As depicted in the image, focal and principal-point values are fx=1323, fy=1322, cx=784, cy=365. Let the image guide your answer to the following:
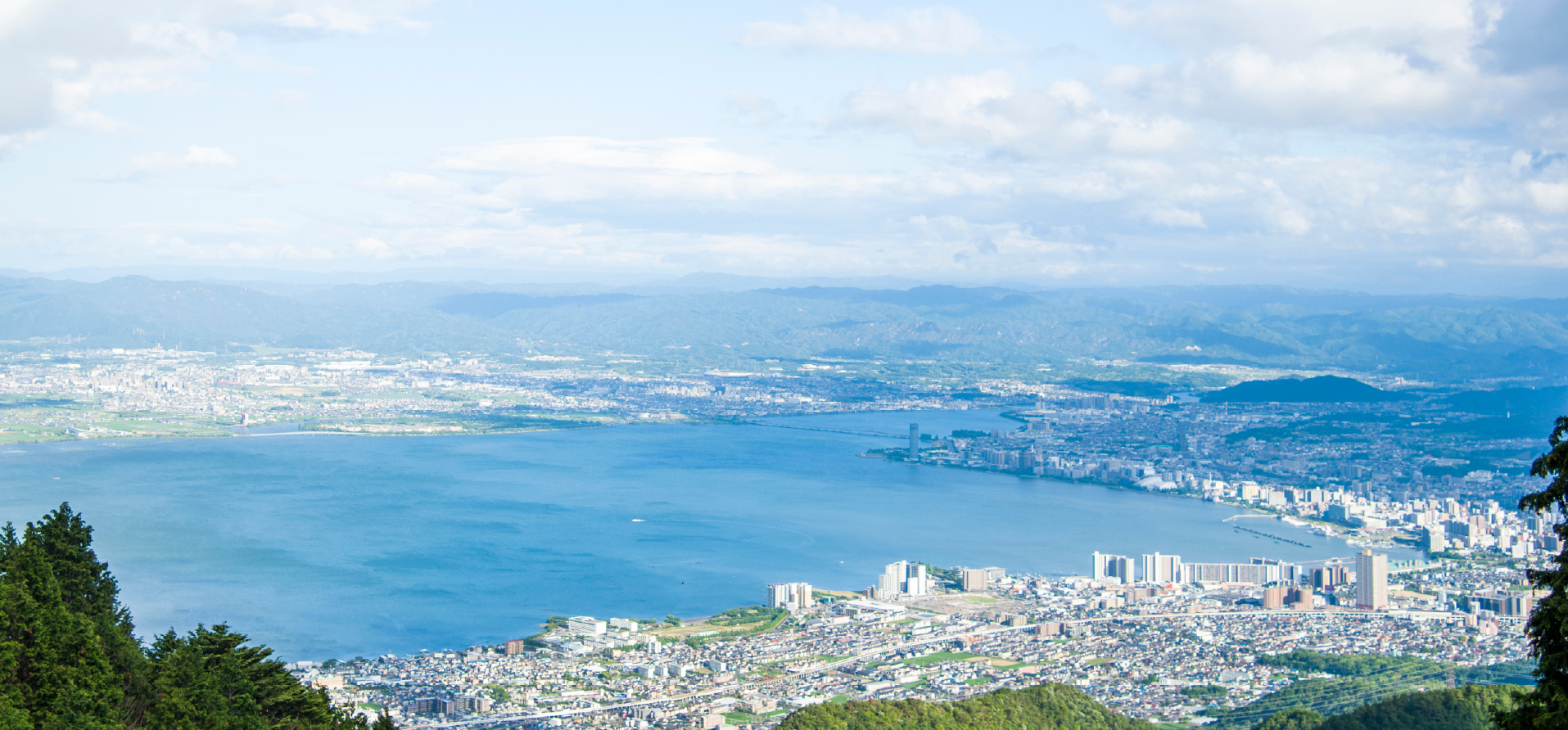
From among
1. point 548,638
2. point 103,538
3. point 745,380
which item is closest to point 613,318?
point 745,380

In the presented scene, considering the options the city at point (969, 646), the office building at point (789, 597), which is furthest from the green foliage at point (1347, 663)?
the office building at point (789, 597)

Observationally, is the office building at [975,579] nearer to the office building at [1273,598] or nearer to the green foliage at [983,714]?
the office building at [1273,598]

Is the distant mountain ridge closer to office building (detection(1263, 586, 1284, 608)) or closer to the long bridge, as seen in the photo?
the long bridge

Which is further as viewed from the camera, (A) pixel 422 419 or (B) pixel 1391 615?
(A) pixel 422 419

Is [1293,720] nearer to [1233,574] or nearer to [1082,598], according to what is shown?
[1082,598]

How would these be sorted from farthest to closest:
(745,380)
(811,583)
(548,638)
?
1. (745,380)
2. (811,583)
3. (548,638)

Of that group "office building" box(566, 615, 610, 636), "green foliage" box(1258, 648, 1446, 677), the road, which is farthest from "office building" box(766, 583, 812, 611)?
"green foliage" box(1258, 648, 1446, 677)

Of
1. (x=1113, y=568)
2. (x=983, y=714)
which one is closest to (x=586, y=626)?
(x=983, y=714)

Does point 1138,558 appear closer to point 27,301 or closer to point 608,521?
point 608,521
